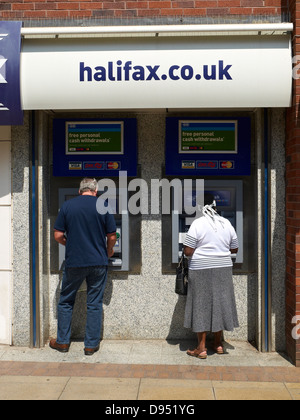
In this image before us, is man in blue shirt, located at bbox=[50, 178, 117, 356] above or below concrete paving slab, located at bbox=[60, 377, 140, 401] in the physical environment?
above

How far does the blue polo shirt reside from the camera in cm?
495

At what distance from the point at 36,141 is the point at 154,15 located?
1.83 meters

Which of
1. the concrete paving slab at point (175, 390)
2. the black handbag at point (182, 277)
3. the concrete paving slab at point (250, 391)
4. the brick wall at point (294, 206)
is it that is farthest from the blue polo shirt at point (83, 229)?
the brick wall at point (294, 206)

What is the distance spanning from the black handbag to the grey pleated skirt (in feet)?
0.29

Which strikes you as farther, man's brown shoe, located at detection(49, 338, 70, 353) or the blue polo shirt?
man's brown shoe, located at detection(49, 338, 70, 353)

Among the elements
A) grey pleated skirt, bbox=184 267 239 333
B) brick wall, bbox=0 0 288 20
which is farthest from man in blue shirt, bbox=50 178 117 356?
brick wall, bbox=0 0 288 20

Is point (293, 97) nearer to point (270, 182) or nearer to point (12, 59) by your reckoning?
point (270, 182)

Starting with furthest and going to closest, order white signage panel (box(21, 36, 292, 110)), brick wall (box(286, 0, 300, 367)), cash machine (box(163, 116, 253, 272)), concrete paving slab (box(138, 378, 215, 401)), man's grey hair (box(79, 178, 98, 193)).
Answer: cash machine (box(163, 116, 253, 272)) < man's grey hair (box(79, 178, 98, 193)) < white signage panel (box(21, 36, 292, 110)) < brick wall (box(286, 0, 300, 367)) < concrete paving slab (box(138, 378, 215, 401))

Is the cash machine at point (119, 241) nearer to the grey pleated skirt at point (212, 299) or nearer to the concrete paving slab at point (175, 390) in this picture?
the grey pleated skirt at point (212, 299)

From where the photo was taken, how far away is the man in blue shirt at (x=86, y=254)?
16.2ft

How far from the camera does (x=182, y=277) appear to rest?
5.00 m

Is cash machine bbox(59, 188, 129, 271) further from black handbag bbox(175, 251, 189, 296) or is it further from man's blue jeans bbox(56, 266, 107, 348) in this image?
black handbag bbox(175, 251, 189, 296)

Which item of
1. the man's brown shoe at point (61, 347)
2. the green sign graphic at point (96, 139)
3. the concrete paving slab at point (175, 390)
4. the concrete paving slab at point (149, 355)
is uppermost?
the green sign graphic at point (96, 139)

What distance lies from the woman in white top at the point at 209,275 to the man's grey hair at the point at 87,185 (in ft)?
3.63
